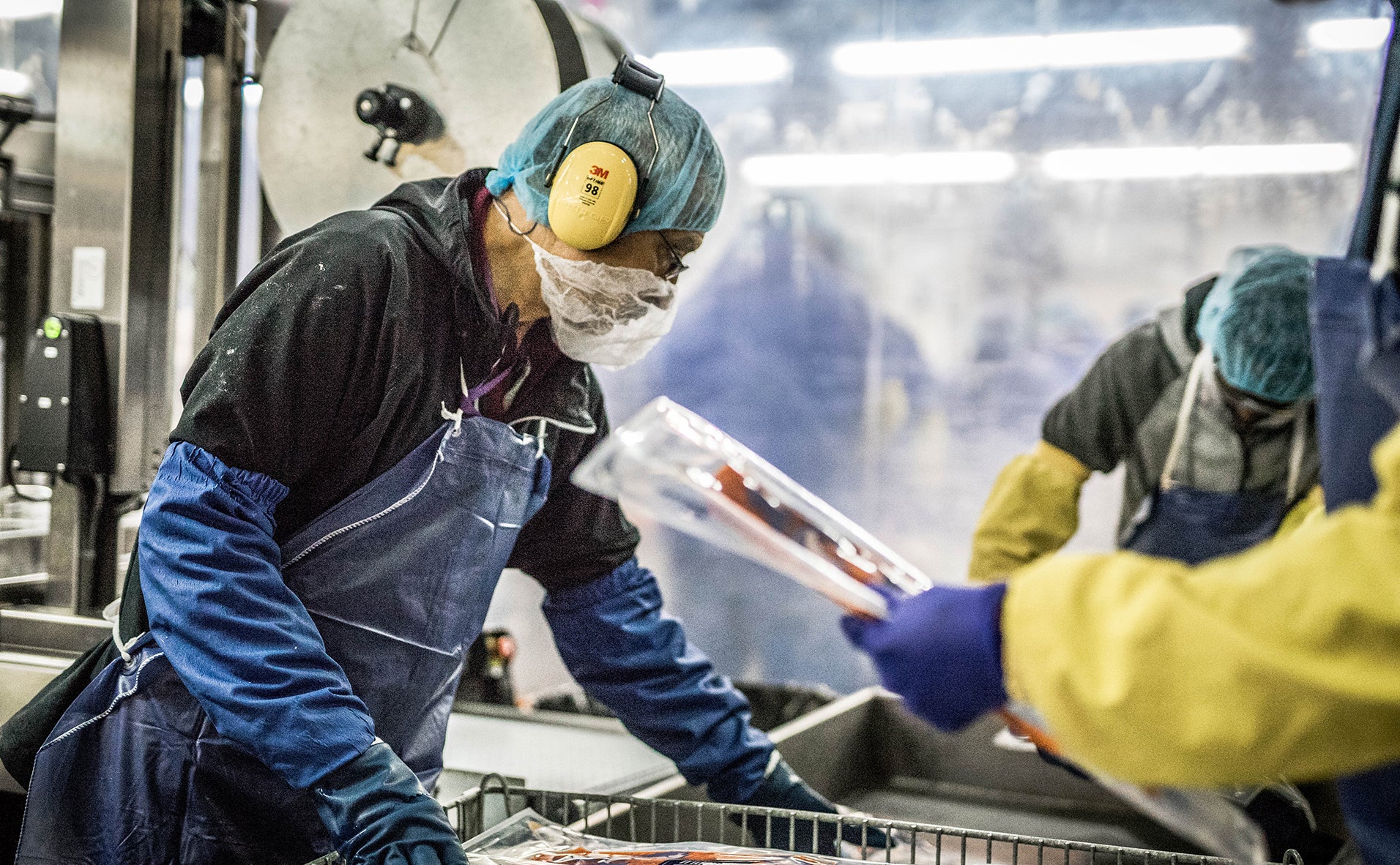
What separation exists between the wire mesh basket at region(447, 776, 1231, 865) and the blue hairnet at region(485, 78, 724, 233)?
647mm

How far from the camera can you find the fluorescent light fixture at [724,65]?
14.8 feet

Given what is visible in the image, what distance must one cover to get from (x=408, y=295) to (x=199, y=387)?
23cm

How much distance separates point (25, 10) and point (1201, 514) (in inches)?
150

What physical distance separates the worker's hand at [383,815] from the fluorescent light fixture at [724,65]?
3940mm

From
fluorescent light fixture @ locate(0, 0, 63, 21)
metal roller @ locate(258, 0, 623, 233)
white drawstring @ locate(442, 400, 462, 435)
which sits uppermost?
fluorescent light fixture @ locate(0, 0, 63, 21)

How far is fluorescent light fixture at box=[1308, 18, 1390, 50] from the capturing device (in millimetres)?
3580

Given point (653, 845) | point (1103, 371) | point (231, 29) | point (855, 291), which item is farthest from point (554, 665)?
point (653, 845)

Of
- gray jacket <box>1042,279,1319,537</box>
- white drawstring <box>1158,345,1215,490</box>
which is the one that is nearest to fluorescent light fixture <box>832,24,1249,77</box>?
gray jacket <box>1042,279,1319,537</box>

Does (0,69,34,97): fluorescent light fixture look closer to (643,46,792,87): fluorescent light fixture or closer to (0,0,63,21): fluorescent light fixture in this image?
(0,0,63,21): fluorescent light fixture

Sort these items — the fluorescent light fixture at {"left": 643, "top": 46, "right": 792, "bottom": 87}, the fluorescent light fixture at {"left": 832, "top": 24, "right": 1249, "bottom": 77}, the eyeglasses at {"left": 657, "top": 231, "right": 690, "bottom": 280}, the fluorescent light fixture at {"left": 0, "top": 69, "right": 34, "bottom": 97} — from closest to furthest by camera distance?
1. the eyeglasses at {"left": 657, "top": 231, "right": 690, "bottom": 280}
2. the fluorescent light fixture at {"left": 0, "top": 69, "right": 34, "bottom": 97}
3. the fluorescent light fixture at {"left": 832, "top": 24, "right": 1249, "bottom": 77}
4. the fluorescent light fixture at {"left": 643, "top": 46, "right": 792, "bottom": 87}

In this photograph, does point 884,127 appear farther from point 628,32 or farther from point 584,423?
point 584,423

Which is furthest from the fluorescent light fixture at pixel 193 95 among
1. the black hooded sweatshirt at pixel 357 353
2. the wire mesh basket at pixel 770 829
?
the wire mesh basket at pixel 770 829

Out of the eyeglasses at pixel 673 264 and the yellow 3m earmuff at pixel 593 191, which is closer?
the yellow 3m earmuff at pixel 593 191

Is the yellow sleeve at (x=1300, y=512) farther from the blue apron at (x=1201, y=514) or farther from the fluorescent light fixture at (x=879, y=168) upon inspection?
the fluorescent light fixture at (x=879, y=168)
